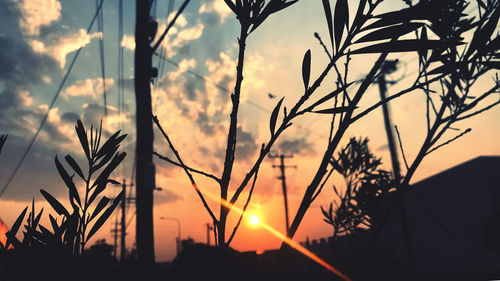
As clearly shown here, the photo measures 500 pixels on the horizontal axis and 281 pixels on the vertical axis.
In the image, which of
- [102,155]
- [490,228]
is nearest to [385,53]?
[102,155]

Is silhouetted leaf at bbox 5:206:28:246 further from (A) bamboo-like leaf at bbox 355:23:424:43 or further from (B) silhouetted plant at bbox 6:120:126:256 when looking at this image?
(A) bamboo-like leaf at bbox 355:23:424:43

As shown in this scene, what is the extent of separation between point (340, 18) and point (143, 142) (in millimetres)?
5168

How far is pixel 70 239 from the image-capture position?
1.14 m

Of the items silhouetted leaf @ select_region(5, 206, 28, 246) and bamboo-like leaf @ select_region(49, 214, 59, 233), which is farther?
bamboo-like leaf @ select_region(49, 214, 59, 233)

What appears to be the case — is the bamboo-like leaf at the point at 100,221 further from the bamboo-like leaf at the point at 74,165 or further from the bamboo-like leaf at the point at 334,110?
the bamboo-like leaf at the point at 334,110

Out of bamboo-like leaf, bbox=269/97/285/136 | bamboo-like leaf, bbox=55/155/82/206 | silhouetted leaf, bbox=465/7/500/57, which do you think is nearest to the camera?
bamboo-like leaf, bbox=269/97/285/136

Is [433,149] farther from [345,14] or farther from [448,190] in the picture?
[448,190]

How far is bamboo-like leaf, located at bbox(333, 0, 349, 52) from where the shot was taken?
0.72m

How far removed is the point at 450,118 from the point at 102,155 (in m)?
1.52

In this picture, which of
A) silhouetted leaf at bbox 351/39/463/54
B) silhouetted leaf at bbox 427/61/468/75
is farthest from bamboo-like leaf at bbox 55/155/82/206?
silhouetted leaf at bbox 427/61/468/75

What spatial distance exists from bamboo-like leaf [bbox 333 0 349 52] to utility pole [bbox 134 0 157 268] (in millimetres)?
4566

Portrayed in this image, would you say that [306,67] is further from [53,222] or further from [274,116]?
[53,222]

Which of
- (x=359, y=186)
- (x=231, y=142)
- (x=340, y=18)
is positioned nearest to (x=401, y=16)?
(x=340, y=18)

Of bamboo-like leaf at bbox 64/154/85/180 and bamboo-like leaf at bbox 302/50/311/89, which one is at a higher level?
bamboo-like leaf at bbox 302/50/311/89
